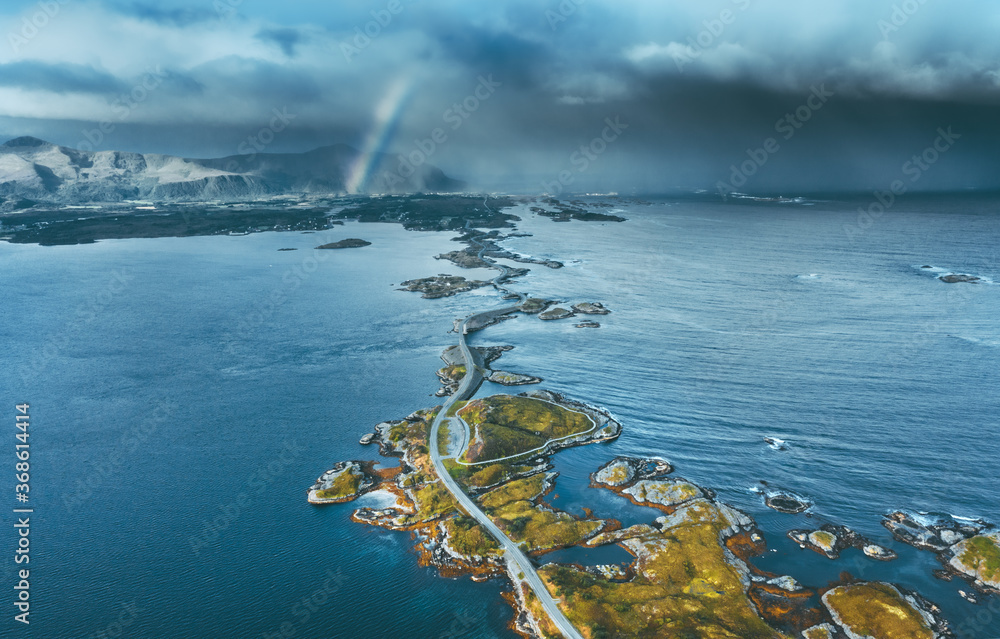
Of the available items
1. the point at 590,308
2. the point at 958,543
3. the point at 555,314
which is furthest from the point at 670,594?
the point at 590,308

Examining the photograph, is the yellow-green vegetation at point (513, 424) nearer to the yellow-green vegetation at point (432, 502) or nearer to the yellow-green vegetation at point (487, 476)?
the yellow-green vegetation at point (487, 476)

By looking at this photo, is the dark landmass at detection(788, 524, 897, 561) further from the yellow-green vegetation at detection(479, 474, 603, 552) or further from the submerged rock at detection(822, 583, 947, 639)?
the yellow-green vegetation at detection(479, 474, 603, 552)

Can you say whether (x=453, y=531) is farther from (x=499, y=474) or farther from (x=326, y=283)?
(x=326, y=283)

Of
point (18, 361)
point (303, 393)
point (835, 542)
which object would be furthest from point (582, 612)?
point (18, 361)

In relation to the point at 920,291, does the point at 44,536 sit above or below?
below

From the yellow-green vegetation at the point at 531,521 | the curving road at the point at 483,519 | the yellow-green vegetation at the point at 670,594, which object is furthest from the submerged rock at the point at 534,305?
the yellow-green vegetation at the point at 670,594

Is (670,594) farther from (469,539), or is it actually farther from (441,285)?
(441,285)
